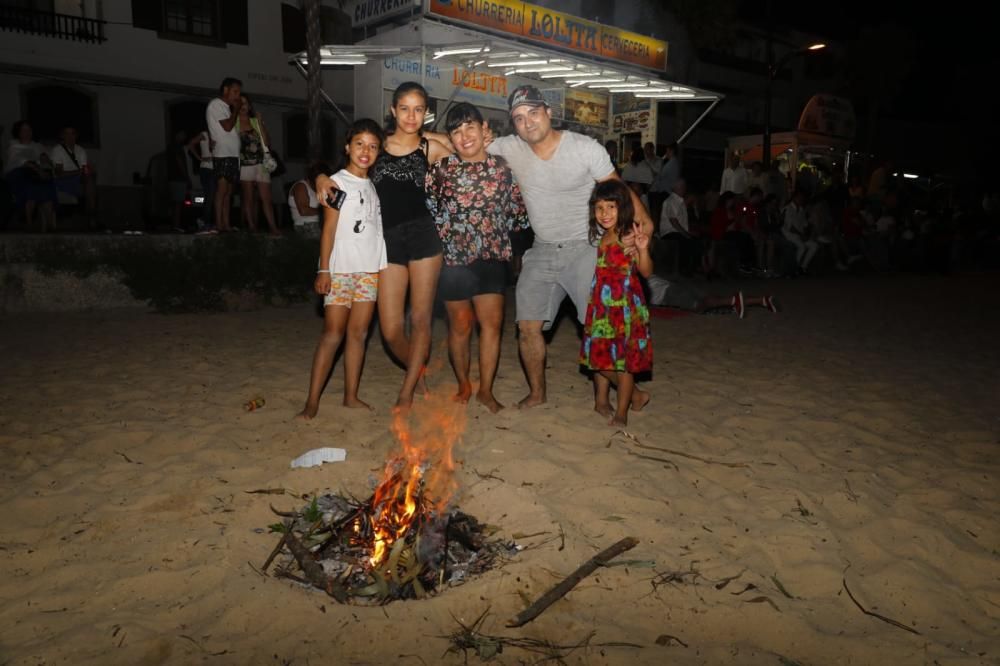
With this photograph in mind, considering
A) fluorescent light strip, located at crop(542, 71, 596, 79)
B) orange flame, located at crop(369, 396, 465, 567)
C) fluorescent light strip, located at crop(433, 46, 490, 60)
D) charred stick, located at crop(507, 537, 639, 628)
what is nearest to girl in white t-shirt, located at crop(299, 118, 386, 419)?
orange flame, located at crop(369, 396, 465, 567)

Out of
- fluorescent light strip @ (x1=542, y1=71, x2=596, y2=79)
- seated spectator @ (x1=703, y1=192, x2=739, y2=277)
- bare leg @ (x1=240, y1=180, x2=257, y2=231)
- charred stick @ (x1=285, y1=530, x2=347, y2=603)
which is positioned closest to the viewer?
charred stick @ (x1=285, y1=530, x2=347, y2=603)

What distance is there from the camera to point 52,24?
17.5 meters

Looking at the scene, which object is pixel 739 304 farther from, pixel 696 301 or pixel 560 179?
pixel 560 179

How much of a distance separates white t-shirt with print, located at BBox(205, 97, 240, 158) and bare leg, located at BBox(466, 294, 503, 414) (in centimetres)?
534

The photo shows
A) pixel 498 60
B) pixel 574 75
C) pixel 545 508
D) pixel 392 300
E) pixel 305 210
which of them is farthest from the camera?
pixel 574 75

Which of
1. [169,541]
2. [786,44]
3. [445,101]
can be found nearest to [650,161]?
[445,101]

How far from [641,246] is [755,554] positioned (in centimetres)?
204

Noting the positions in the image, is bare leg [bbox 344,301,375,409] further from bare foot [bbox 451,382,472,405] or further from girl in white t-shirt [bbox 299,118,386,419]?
bare foot [bbox 451,382,472,405]

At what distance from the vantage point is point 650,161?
1318cm

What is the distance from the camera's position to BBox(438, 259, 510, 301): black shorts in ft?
15.3

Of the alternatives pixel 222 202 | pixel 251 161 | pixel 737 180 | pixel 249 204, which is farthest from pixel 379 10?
pixel 737 180

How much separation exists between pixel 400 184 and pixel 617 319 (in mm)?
1669

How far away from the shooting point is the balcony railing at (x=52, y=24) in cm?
1678

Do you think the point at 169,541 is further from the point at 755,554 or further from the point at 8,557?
the point at 755,554
